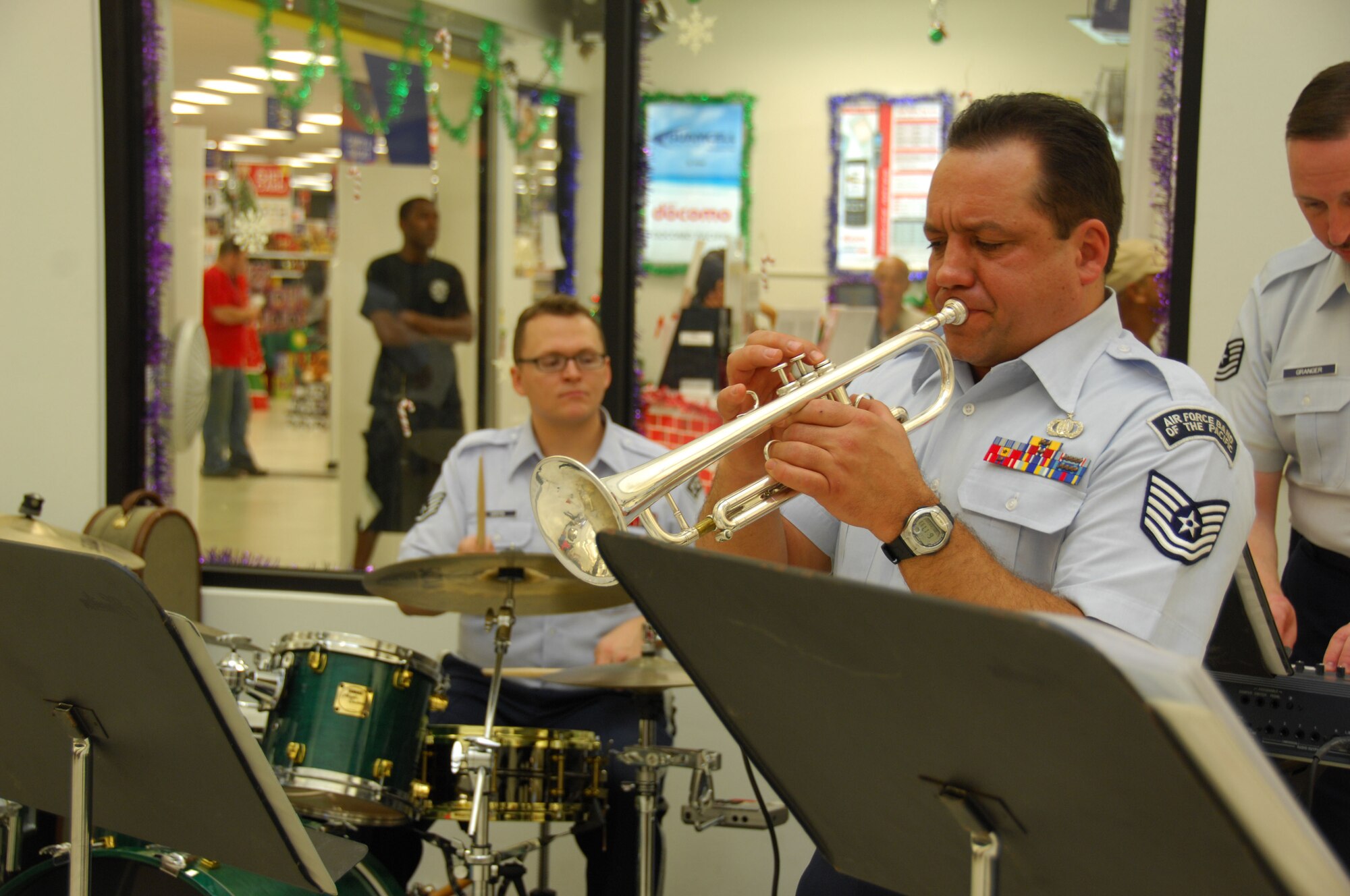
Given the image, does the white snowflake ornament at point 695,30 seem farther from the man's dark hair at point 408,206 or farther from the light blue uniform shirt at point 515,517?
the light blue uniform shirt at point 515,517

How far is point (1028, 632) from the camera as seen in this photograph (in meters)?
0.92

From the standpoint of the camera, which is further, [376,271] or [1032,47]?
[376,271]

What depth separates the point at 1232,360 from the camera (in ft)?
8.57

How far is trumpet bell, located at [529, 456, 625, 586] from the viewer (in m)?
1.73

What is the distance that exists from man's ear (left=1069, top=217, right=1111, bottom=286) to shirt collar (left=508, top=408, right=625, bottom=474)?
167 centimetres

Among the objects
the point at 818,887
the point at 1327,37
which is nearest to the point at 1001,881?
the point at 818,887

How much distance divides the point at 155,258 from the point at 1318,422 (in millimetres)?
3783

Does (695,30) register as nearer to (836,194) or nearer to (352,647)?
(836,194)

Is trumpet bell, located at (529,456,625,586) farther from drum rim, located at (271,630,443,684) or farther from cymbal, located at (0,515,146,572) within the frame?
cymbal, located at (0,515,146,572)

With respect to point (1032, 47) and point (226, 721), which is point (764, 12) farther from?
point (226, 721)

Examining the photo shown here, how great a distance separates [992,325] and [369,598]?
9.29 feet

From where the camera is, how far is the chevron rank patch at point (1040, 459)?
170 cm

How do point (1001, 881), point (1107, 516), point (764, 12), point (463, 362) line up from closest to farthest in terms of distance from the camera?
1. point (1001, 881)
2. point (1107, 516)
3. point (764, 12)
4. point (463, 362)

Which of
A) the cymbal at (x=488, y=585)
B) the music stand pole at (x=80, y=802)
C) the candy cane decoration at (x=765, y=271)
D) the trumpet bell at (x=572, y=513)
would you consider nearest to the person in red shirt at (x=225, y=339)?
the candy cane decoration at (x=765, y=271)
